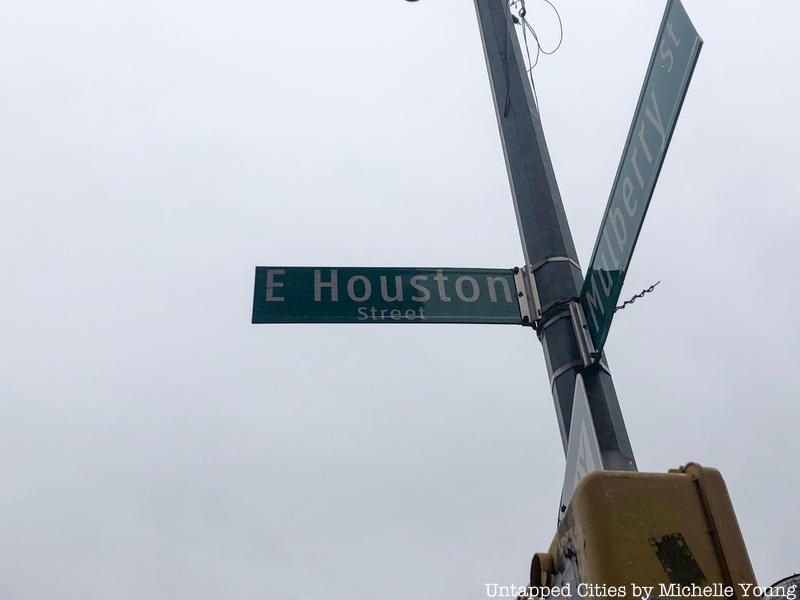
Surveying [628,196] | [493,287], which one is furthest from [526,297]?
[628,196]

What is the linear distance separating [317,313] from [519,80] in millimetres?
1533

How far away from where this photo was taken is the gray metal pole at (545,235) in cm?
277

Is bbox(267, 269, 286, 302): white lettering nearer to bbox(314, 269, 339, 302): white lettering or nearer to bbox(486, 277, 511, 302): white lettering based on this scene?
bbox(314, 269, 339, 302): white lettering

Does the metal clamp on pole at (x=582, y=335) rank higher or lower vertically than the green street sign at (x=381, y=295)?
lower

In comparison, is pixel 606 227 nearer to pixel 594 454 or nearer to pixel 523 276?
pixel 523 276

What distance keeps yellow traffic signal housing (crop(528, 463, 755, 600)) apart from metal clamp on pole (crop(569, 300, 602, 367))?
1350mm

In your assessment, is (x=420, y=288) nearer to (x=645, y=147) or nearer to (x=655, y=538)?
(x=645, y=147)

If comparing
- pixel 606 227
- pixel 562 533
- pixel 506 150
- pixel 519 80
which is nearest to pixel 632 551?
pixel 562 533

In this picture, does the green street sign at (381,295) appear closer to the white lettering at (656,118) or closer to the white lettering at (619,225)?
the white lettering at (619,225)

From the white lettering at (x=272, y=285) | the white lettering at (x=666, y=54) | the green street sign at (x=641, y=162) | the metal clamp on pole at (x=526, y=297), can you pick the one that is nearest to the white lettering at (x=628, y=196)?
the green street sign at (x=641, y=162)

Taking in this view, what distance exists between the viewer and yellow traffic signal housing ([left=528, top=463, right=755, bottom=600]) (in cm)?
134

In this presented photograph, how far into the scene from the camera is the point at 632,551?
1358 millimetres

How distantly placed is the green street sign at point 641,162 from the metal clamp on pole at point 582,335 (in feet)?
0.08

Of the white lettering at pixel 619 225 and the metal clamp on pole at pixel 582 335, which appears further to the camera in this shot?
the metal clamp on pole at pixel 582 335
